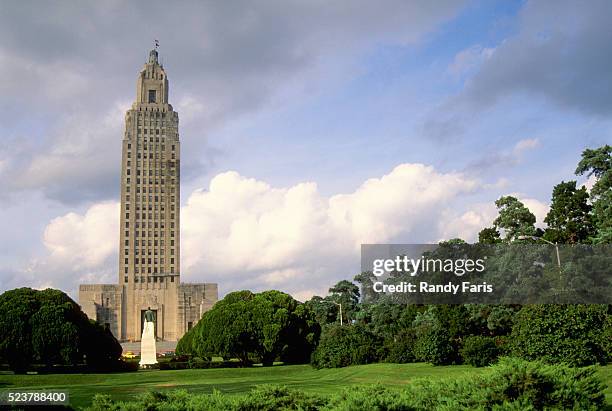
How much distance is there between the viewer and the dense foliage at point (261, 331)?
5069 centimetres

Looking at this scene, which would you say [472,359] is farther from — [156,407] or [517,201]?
[156,407]

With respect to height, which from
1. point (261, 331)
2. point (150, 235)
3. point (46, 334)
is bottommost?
point (261, 331)

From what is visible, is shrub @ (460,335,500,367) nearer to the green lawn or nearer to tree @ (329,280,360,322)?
the green lawn

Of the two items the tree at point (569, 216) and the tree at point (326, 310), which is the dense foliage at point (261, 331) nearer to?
the tree at point (326, 310)

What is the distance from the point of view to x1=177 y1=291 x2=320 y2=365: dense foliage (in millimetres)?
50688

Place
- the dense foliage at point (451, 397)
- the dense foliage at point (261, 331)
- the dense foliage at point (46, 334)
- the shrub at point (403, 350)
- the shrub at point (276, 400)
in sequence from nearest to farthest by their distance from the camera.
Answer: the dense foliage at point (451, 397) < the shrub at point (276, 400) < the shrub at point (403, 350) < the dense foliage at point (46, 334) < the dense foliage at point (261, 331)

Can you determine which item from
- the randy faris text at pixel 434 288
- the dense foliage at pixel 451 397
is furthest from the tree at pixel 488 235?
the dense foliage at pixel 451 397

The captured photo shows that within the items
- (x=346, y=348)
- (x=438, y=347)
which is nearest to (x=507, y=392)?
(x=438, y=347)

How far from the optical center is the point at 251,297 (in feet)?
193

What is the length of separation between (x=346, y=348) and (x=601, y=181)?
1764cm

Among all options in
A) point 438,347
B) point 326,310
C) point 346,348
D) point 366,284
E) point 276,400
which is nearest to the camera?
point 276,400

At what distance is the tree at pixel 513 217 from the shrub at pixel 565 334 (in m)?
6.56

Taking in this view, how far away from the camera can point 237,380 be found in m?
36.9

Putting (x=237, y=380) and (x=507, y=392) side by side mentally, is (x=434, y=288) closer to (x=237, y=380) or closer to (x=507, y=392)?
(x=237, y=380)
